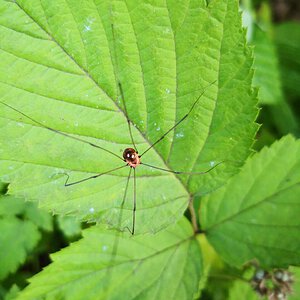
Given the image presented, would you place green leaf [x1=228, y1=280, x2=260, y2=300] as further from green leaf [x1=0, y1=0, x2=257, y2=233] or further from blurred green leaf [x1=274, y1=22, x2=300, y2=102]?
blurred green leaf [x1=274, y1=22, x2=300, y2=102]

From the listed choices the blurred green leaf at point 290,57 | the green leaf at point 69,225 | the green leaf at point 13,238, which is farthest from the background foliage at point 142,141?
the blurred green leaf at point 290,57

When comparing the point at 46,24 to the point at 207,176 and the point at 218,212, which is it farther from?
the point at 218,212

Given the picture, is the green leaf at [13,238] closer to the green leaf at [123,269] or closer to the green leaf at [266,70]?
the green leaf at [123,269]

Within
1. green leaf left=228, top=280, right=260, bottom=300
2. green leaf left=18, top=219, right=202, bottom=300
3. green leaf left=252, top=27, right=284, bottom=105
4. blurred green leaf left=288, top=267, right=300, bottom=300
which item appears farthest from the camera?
green leaf left=252, top=27, right=284, bottom=105

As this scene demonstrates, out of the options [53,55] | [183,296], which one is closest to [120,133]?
[53,55]

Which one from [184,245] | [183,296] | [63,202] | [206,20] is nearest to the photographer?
[206,20]

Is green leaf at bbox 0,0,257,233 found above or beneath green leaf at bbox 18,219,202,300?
above

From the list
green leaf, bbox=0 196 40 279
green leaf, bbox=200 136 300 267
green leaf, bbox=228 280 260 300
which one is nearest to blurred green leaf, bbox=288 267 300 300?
green leaf, bbox=228 280 260 300
